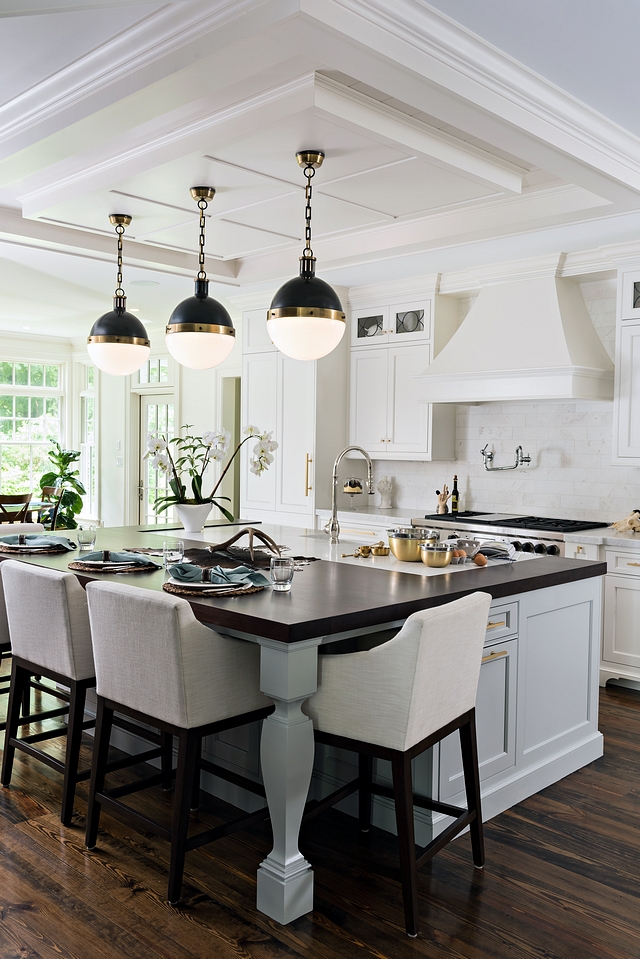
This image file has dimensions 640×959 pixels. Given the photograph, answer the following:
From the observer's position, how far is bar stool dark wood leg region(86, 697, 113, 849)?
2.55 m

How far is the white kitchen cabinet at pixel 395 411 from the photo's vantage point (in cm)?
583

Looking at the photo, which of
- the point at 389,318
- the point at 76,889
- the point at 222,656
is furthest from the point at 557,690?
the point at 389,318

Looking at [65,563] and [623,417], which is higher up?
[623,417]

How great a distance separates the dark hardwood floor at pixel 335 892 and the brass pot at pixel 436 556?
959 millimetres

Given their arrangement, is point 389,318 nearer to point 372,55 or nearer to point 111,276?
point 111,276

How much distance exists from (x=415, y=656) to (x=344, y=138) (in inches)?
86.6

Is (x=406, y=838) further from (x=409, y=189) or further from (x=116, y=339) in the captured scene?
(x=409, y=189)

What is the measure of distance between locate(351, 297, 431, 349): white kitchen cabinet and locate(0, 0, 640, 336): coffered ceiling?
1.50ft

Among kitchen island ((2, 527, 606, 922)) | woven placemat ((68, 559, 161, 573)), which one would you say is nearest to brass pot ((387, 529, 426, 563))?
kitchen island ((2, 527, 606, 922))

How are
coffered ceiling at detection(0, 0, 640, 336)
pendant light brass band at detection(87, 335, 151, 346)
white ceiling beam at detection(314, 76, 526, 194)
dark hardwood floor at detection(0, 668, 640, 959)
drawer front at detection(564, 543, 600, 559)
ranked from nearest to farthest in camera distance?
dark hardwood floor at detection(0, 668, 640, 959)
coffered ceiling at detection(0, 0, 640, 336)
white ceiling beam at detection(314, 76, 526, 194)
pendant light brass band at detection(87, 335, 151, 346)
drawer front at detection(564, 543, 600, 559)

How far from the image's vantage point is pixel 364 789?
262cm

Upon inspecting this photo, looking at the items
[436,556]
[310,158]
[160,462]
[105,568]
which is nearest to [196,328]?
[160,462]

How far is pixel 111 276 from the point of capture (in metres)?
6.06

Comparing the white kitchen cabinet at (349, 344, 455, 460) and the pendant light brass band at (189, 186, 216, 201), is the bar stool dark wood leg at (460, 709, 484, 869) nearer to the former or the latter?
the pendant light brass band at (189, 186, 216, 201)
